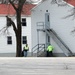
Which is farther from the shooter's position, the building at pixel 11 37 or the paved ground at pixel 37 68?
the building at pixel 11 37

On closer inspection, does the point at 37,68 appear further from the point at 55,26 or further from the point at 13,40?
the point at 13,40

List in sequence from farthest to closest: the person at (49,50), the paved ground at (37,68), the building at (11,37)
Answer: the building at (11,37), the person at (49,50), the paved ground at (37,68)

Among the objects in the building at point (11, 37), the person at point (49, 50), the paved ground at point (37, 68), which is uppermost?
the building at point (11, 37)

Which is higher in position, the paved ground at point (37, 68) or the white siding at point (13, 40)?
the white siding at point (13, 40)

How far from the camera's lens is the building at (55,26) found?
51.7 metres

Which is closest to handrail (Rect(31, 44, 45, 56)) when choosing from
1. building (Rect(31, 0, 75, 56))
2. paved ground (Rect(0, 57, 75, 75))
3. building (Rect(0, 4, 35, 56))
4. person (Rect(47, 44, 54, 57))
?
building (Rect(31, 0, 75, 56))

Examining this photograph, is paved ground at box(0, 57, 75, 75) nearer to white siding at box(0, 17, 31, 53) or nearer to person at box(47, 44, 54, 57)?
person at box(47, 44, 54, 57)

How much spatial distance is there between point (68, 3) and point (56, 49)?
6.11 meters

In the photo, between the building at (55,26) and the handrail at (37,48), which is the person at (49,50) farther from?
the handrail at (37,48)

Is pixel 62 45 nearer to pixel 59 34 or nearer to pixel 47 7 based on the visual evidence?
pixel 59 34

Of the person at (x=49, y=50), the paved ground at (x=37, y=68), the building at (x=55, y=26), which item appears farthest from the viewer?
the building at (x=55, y=26)

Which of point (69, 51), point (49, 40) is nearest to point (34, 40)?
point (49, 40)

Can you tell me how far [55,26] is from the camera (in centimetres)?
5262

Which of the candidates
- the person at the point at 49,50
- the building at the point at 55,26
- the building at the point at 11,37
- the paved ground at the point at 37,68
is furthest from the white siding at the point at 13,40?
the paved ground at the point at 37,68
